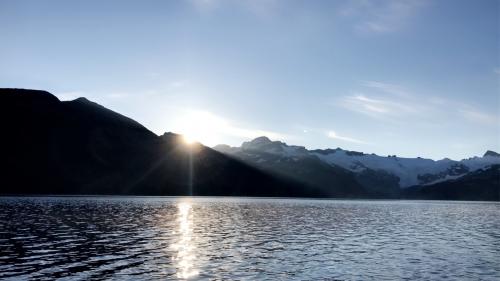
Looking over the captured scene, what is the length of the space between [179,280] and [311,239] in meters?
36.4

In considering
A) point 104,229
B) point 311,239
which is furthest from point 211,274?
point 104,229

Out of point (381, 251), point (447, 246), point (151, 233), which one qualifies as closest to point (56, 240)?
point (151, 233)

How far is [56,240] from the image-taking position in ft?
194

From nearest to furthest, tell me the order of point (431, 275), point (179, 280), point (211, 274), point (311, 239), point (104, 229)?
point (179, 280)
point (211, 274)
point (431, 275)
point (311, 239)
point (104, 229)

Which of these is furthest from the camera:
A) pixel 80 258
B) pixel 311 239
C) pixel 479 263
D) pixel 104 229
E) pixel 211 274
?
pixel 104 229

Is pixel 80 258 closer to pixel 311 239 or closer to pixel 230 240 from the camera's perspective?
pixel 230 240

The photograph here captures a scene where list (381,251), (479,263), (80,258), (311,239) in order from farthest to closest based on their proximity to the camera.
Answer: (311,239) → (381,251) → (479,263) → (80,258)

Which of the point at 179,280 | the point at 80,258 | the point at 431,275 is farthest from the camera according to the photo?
the point at 80,258

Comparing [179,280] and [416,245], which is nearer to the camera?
[179,280]

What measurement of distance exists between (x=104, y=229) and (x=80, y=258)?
103 feet

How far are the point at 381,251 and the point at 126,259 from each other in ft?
103

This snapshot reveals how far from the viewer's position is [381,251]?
2259 inches

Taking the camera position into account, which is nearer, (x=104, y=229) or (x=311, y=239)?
(x=311, y=239)

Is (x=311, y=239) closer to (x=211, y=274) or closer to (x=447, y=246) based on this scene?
(x=447, y=246)
